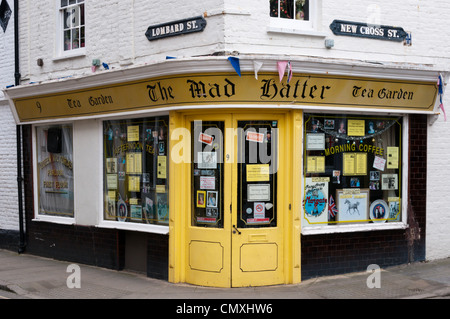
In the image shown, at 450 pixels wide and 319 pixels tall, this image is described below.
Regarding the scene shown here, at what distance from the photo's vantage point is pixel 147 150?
364 inches

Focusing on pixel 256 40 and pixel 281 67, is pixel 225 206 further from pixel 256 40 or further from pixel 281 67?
pixel 256 40

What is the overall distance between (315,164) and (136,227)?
3257mm

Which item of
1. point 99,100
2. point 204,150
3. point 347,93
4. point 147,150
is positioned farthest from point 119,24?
point 347,93

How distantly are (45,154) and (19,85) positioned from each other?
59.3 inches

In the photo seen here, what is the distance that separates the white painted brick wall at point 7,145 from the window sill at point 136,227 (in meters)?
3.05

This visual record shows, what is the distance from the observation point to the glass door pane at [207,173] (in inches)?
328

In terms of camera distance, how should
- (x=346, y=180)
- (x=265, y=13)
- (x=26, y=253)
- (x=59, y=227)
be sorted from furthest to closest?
(x=26, y=253), (x=59, y=227), (x=346, y=180), (x=265, y=13)

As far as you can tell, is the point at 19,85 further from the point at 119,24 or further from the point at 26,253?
the point at 26,253

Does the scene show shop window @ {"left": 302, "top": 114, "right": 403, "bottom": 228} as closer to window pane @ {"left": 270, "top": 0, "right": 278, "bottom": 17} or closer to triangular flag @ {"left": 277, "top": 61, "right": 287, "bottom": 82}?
triangular flag @ {"left": 277, "top": 61, "right": 287, "bottom": 82}

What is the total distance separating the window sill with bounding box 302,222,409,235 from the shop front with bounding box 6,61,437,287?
0.03 m

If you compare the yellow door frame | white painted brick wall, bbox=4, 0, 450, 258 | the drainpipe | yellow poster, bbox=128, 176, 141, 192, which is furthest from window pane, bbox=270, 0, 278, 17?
the drainpipe

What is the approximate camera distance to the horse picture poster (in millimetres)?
9000

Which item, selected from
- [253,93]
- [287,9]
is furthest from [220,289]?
[287,9]

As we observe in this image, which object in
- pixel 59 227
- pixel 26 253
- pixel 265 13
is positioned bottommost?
pixel 26 253
